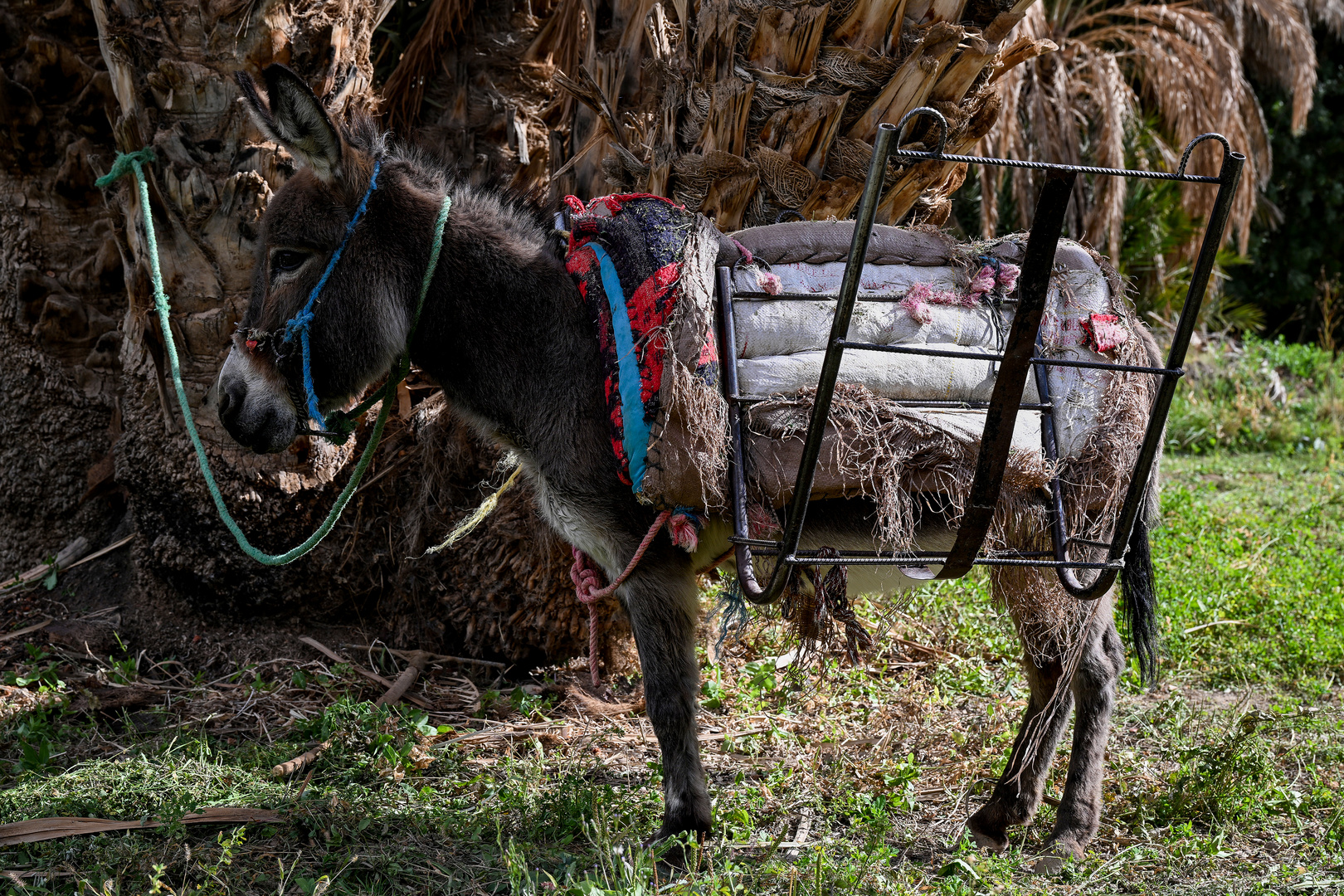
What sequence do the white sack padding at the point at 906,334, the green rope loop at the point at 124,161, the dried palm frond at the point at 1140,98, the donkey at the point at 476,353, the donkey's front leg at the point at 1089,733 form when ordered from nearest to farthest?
the white sack padding at the point at 906,334, the donkey at the point at 476,353, the donkey's front leg at the point at 1089,733, the green rope loop at the point at 124,161, the dried palm frond at the point at 1140,98

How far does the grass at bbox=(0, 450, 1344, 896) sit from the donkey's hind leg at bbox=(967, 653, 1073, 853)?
0.26 feet

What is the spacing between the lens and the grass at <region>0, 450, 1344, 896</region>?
8.34 feet

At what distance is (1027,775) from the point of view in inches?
119

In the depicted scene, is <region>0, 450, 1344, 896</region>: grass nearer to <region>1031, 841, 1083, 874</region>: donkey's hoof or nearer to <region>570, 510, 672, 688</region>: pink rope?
<region>1031, 841, 1083, 874</region>: donkey's hoof

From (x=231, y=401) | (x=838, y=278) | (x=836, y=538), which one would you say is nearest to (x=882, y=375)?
(x=838, y=278)

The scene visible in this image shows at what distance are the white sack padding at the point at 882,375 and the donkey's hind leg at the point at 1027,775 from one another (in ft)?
3.38

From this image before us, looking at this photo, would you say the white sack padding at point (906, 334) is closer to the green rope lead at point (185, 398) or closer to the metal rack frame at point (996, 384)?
the metal rack frame at point (996, 384)

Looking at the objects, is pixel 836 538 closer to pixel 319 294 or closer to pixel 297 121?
pixel 319 294

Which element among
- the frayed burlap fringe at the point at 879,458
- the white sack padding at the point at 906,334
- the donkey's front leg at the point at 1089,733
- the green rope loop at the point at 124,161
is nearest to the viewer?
the frayed burlap fringe at the point at 879,458

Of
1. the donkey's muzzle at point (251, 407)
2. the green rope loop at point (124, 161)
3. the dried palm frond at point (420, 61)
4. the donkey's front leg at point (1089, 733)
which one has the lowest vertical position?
the donkey's front leg at point (1089, 733)

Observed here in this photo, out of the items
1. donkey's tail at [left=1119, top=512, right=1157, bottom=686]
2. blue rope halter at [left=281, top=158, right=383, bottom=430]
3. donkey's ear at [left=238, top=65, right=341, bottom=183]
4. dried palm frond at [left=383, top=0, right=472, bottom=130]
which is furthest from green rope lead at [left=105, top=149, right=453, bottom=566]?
donkey's tail at [left=1119, top=512, right=1157, bottom=686]

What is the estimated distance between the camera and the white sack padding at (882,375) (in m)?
2.47

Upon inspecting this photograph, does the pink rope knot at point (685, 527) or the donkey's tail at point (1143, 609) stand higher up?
the pink rope knot at point (685, 527)

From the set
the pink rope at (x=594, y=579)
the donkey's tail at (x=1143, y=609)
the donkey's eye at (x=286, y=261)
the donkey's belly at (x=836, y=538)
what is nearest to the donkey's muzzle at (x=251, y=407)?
the donkey's eye at (x=286, y=261)
